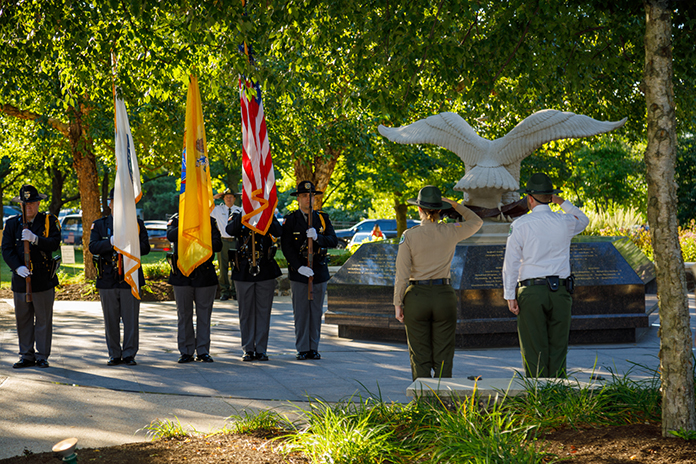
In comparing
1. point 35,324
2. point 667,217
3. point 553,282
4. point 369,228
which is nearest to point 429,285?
point 553,282

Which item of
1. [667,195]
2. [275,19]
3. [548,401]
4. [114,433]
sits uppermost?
[275,19]

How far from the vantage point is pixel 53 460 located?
4.18 meters

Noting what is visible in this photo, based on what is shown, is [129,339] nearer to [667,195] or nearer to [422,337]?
[422,337]

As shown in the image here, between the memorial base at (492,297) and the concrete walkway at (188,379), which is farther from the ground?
the memorial base at (492,297)

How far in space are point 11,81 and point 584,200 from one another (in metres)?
33.4

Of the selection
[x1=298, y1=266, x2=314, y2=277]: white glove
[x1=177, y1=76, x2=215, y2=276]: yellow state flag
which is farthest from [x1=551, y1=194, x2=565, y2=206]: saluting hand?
[x1=177, y1=76, x2=215, y2=276]: yellow state flag

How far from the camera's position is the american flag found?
8102mm

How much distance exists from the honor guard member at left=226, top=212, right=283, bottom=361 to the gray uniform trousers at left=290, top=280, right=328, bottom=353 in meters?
0.36

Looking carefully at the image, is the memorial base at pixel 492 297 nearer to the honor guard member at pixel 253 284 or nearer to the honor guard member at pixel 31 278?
the honor guard member at pixel 253 284

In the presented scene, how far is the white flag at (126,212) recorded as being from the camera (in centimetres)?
760

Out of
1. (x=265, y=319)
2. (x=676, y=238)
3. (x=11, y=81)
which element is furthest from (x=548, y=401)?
(x=11, y=81)

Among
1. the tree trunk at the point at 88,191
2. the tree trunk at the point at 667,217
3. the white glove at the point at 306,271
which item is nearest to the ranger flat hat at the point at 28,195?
the white glove at the point at 306,271

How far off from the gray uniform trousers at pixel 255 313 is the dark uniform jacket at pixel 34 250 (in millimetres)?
2176

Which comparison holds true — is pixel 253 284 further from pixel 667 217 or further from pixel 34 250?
pixel 667 217
